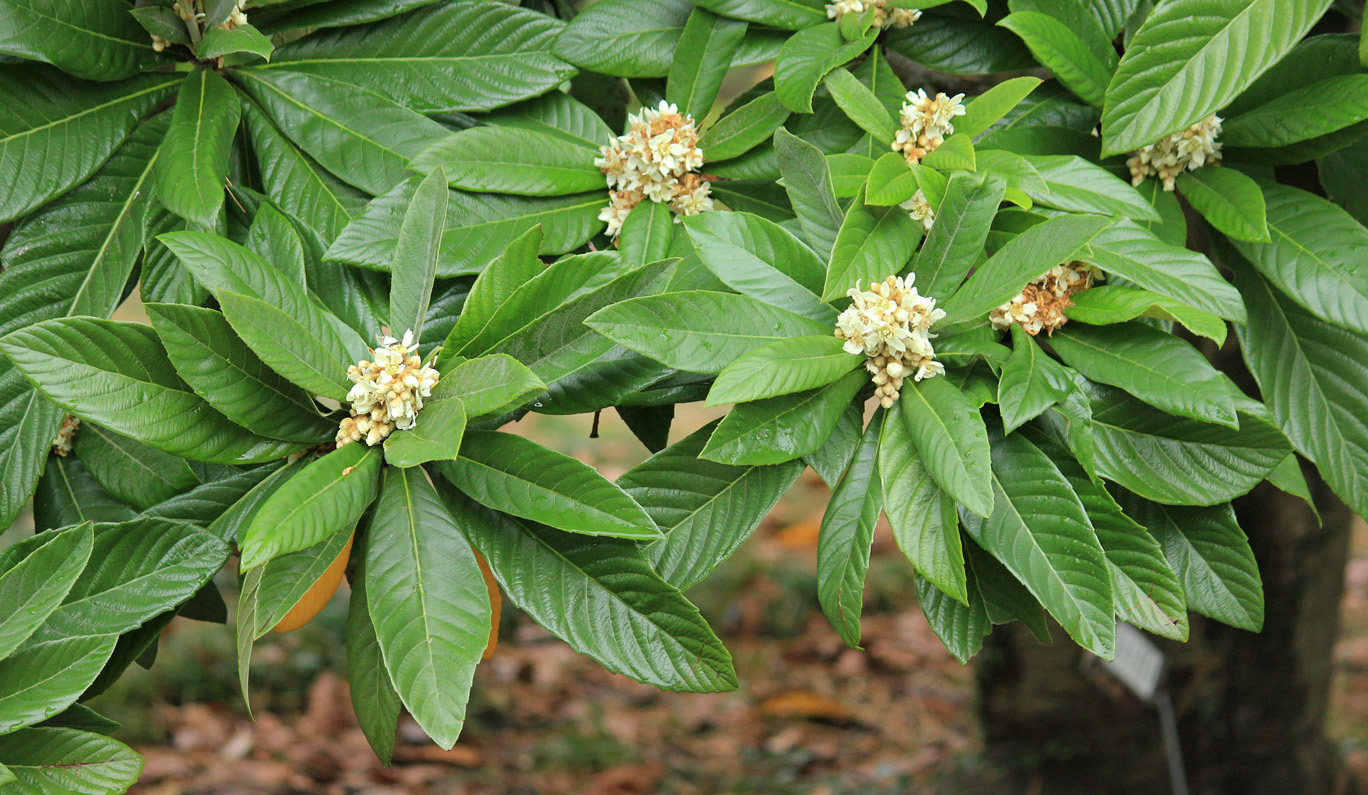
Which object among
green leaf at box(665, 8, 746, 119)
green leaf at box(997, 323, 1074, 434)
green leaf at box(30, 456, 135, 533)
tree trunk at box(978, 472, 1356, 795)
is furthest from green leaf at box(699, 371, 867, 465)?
tree trunk at box(978, 472, 1356, 795)

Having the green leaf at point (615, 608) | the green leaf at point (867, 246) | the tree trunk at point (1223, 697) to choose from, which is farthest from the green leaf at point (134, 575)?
the tree trunk at point (1223, 697)

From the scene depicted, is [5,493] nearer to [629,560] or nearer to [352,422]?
[352,422]

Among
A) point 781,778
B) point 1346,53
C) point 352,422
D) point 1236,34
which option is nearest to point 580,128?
point 352,422

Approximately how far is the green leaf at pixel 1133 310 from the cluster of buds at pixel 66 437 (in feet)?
3.08

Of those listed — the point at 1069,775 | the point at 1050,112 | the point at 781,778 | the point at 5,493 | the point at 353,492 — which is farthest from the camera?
the point at 781,778

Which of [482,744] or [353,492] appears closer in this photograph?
[353,492]

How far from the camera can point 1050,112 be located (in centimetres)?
97

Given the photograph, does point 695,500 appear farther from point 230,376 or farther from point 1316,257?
point 1316,257

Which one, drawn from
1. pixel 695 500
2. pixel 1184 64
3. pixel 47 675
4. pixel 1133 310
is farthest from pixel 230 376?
pixel 1184 64

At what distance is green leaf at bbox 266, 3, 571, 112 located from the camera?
949 mm

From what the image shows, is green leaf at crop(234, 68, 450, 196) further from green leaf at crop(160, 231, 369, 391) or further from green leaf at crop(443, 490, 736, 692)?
green leaf at crop(443, 490, 736, 692)

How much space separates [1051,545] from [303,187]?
740 mm

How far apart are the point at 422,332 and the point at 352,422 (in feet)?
0.39

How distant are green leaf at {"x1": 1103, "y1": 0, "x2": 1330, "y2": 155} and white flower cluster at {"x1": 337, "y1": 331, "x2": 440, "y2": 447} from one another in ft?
2.00
